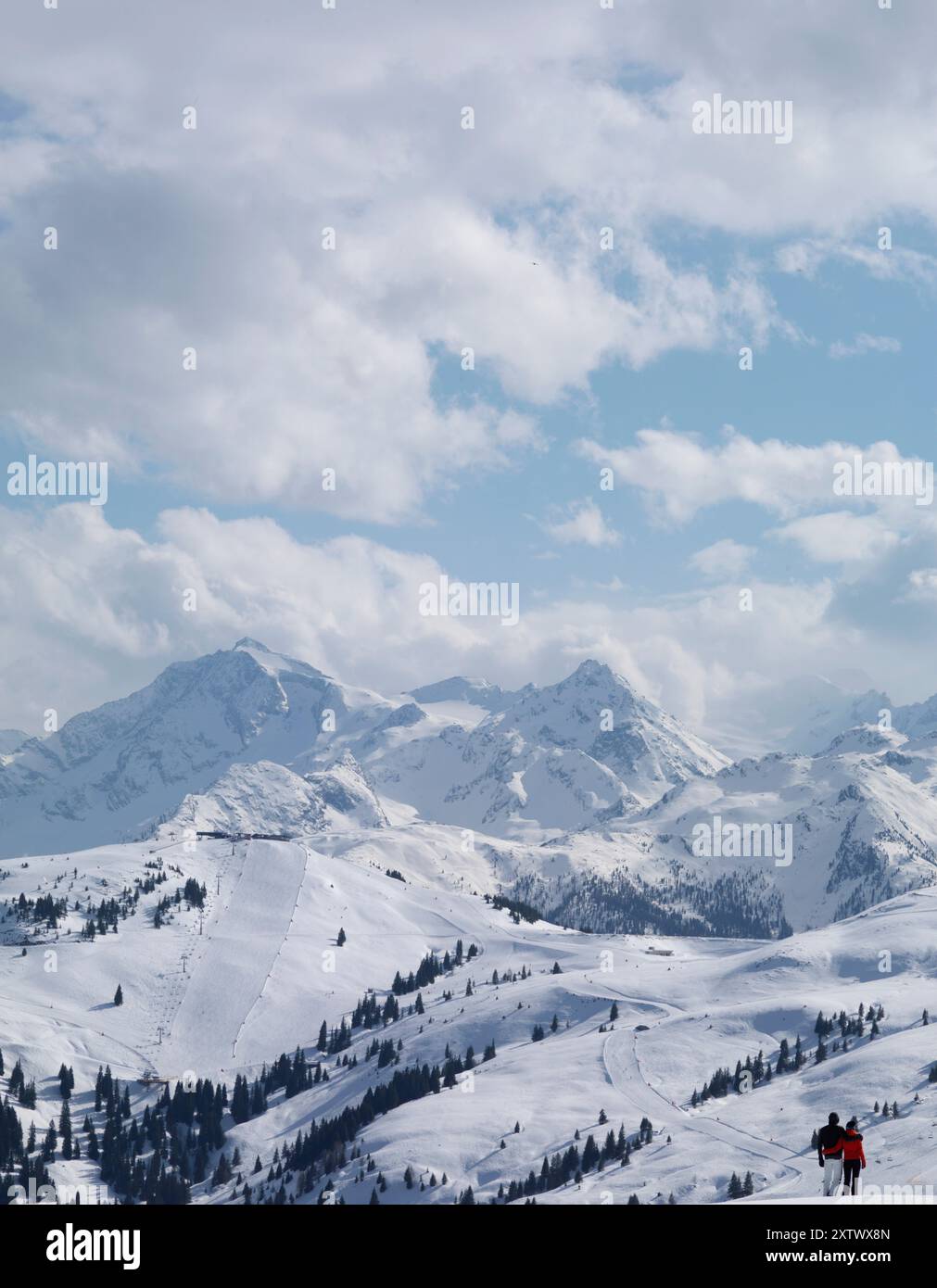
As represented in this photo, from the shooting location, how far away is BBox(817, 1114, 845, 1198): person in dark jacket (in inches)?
1943

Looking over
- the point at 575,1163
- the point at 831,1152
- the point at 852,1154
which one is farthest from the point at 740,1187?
the point at 852,1154

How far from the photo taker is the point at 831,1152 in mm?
49969

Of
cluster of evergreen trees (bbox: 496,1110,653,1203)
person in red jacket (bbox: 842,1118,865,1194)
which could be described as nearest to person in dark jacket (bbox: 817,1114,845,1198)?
person in red jacket (bbox: 842,1118,865,1194)

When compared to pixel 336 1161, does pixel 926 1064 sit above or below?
above

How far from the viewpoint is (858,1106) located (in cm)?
17150
